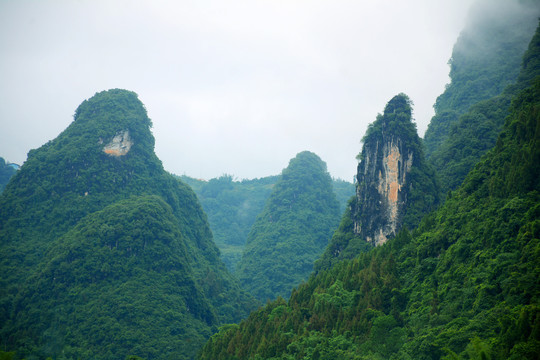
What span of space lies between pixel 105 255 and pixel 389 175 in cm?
2757

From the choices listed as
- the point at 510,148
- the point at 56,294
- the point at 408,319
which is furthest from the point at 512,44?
the point at 56,294

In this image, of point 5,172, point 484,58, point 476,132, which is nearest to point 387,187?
point 476,132

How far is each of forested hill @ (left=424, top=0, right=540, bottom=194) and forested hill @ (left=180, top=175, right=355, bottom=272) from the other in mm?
41505

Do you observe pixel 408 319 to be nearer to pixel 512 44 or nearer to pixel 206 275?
pixel 206 275

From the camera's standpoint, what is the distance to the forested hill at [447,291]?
21.0 meters

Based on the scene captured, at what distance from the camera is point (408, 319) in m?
27.6

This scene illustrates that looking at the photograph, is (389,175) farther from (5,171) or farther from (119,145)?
(5,171)

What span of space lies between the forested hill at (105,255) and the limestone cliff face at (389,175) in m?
18.6

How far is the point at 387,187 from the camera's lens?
46.8m

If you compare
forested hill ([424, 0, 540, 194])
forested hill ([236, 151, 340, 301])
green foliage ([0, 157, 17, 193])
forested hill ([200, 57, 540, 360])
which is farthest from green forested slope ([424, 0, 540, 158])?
green foliage ([0, 157, 17, 193])

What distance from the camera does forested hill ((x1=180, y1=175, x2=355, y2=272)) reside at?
97938mm

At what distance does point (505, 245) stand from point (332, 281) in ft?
46.6

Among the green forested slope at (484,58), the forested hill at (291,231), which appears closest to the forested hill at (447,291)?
the green forested slope at (484,58)

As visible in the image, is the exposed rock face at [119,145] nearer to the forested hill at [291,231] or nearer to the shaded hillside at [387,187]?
the shaded hillside at [387,187]
